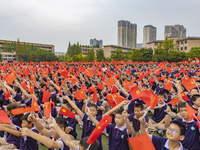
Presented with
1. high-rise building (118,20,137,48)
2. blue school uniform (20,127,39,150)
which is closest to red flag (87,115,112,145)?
blue school uniform (20,127,39,150)

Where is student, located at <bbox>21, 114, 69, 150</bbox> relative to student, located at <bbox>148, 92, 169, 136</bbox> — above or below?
above

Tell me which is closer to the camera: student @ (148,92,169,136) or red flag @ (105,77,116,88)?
student @ (148,92,169,136)

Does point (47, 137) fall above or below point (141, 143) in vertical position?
below

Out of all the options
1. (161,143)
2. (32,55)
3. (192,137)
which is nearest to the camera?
(161,143)

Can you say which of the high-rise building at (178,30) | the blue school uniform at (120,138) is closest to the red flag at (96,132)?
the blue school uniform at (120,138)

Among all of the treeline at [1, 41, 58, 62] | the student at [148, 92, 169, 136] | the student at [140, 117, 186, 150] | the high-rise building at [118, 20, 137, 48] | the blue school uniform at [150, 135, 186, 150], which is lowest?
the student at [148, 92, 169, 136]

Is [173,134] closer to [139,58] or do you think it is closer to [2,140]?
[2,140]

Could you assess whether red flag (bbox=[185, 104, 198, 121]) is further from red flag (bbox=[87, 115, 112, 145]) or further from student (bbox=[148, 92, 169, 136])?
student (bbox=[148, 92, 169, 136])

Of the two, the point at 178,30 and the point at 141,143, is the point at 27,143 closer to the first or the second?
the point at 141,143

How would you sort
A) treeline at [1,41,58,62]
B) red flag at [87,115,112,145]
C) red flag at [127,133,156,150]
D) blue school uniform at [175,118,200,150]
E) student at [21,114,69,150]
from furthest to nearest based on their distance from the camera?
treeline at [1,41,58,62], blue school uniform at [175,118,200,150], red flag at [87,115,112,145], student at [21,114,69,150], red flag at [127,133,156,150]

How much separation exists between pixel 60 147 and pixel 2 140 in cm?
157

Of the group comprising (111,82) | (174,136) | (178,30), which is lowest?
(174,136)

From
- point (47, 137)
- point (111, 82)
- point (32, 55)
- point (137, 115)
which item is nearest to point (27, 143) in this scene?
point (47, 137)

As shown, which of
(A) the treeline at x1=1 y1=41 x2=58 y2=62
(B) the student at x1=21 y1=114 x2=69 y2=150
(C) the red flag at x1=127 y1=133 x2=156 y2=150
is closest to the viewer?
(C) the red flag at x1=127 y1=133 x2=156 y2=150
